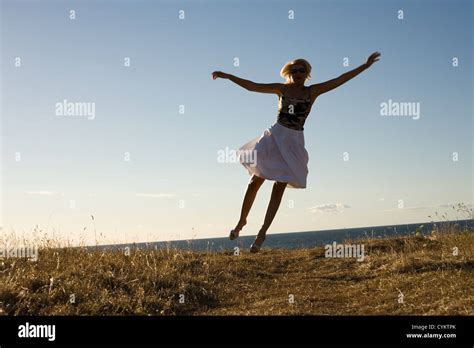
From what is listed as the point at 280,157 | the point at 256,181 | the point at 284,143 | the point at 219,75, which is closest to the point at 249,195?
the point at 256,181

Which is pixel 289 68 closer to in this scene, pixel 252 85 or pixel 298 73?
pixel 298 73

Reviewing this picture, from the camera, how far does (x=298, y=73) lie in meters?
8.02

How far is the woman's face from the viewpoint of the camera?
26.3 ft

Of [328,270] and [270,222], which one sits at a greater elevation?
[270,222]

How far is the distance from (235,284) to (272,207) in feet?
7.17

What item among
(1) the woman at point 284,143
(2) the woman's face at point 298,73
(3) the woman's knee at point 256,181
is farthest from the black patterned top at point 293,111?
(3) the woman's knee at point 256,181

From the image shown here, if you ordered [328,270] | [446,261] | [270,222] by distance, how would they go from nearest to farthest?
[270,222]
[446,261]
[328,270]

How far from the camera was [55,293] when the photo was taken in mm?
7199

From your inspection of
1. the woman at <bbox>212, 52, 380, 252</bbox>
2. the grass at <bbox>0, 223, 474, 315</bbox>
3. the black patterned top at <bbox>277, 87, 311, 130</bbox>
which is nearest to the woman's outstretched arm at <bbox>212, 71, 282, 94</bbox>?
the woman at <bbox>212, 52, 380, 252</bbox>

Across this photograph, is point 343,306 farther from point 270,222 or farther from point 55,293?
point 55,293

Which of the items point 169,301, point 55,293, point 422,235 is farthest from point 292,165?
point 422,235

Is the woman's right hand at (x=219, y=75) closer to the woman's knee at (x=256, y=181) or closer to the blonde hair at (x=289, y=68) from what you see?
the blonde hair at (x=289, y=68)

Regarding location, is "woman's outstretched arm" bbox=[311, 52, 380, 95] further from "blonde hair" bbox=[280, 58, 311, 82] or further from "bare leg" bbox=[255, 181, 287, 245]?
"bare leg" bbox=[255, 181, 287, 245]
